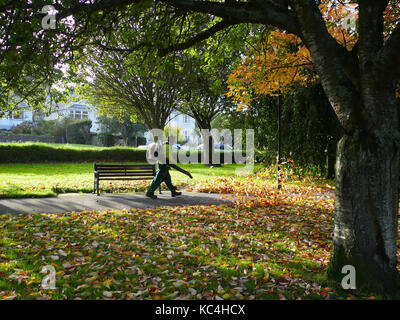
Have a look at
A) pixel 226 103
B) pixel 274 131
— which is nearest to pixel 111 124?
pixel 226 103

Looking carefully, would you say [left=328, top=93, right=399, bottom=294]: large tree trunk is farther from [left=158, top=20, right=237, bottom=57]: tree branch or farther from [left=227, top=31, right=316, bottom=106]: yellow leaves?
[left=227, top=31, right=316, bottom=106]: yellow leaves

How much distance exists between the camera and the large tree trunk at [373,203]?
10.9ft

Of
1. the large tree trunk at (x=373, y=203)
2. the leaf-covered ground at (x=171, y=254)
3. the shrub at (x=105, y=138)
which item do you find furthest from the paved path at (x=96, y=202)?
the shrub at (x=105, y=138)

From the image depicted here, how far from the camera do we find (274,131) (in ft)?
42.8

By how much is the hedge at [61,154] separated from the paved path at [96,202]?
558 inches

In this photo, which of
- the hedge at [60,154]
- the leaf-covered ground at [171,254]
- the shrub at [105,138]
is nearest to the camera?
the leaf-covered ground at [171,254]

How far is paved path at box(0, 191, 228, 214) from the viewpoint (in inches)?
285

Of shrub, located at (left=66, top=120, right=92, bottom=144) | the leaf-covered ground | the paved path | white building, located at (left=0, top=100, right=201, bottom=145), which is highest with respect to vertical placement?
white building, located at (left=0, top=100, right=201, bottom=145)

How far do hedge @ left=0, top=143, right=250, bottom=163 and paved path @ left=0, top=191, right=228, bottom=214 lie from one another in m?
14.2

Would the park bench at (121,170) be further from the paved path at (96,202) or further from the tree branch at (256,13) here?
the tree branch at (256,13)

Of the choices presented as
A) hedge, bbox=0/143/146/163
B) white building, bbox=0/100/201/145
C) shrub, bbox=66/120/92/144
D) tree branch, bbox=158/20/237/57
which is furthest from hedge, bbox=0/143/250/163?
white building, bbox=0/100/201/145

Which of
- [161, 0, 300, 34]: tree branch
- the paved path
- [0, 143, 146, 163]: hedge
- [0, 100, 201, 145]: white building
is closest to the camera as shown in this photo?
[161, 0, 300, 34]: tree branch

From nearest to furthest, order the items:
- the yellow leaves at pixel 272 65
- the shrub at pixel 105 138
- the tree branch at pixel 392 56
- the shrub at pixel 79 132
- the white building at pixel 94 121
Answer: the tree branch at pixel 392 56, the yellow leaves at pixel 272 65, the shrub at pixel 105 138, the shrub at pixel 79 132, the white building at pixel 94 121

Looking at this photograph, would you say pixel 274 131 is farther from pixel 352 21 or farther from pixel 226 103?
pixel 226 103
